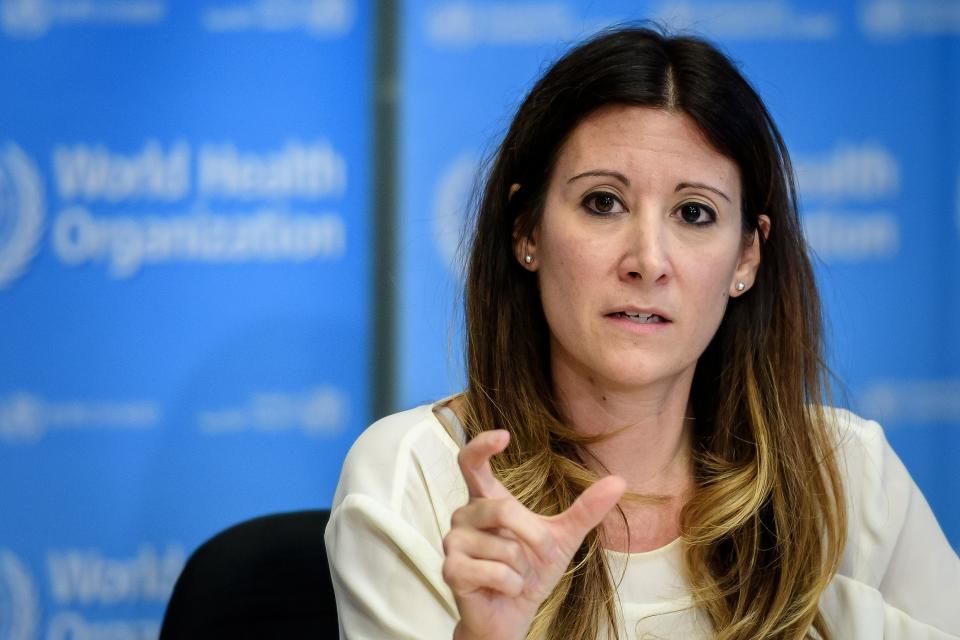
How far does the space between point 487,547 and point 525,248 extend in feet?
2.50

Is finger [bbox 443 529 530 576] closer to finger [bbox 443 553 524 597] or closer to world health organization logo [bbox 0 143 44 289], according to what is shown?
finger [bbox 443 553 524 597]

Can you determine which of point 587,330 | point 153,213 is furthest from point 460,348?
point 153,213

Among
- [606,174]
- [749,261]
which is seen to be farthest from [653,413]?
[606,174]

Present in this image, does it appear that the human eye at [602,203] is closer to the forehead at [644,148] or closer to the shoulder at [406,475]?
the forehead at [644,148]

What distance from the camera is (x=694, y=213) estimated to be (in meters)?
1.85

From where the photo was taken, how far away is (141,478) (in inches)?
108

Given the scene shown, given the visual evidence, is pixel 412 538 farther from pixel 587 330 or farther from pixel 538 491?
pixel 587 330

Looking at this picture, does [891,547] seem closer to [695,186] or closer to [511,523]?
[695,186]

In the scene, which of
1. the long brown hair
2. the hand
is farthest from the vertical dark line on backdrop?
the hand

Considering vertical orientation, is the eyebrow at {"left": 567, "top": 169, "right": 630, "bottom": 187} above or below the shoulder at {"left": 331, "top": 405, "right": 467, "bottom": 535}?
above

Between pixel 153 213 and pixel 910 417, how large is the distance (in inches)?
78.8

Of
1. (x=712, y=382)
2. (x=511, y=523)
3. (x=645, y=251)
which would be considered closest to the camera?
(x=511, y=523)

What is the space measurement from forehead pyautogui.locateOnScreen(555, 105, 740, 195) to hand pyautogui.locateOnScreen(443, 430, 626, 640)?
663 mm

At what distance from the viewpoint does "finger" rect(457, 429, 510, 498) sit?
1.27 m
